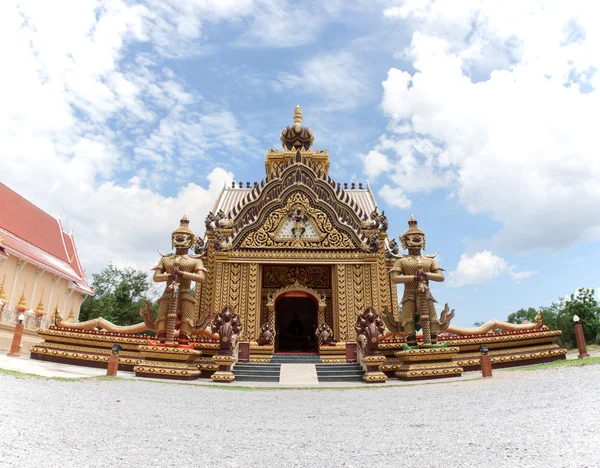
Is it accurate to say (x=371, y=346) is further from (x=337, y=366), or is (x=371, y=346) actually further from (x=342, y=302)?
(x=342, y=302)

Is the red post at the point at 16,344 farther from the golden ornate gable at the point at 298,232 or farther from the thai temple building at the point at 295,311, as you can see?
the golden ornate gable at the point at 298,232

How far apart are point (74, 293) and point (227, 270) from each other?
14.4 meters

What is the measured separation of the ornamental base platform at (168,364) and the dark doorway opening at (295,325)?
785cm

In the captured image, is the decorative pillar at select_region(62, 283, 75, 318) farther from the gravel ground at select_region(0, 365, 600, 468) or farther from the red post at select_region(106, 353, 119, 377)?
the gravel ground at select_region(0, 365, 600, 468)

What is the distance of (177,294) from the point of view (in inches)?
445

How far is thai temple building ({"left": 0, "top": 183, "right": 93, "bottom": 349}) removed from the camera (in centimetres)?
1698

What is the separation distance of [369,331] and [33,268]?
686 inches

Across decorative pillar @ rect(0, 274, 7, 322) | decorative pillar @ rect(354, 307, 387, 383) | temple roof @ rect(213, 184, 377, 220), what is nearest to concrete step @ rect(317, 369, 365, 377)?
decorative pillar @ rect(354, 307, 387, 383)

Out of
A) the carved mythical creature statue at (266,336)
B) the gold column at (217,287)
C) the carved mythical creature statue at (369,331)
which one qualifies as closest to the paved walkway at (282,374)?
the carved mythical creature statue at (369,331)

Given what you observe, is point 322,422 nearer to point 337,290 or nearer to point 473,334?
point 473,334

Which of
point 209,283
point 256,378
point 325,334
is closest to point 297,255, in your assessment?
point 325,334

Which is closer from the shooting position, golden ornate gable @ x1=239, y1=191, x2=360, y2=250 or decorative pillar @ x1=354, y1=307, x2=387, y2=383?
decorative pillar @ x1=354, y1=307, x2=387, y2=383

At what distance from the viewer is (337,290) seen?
49.3 ft

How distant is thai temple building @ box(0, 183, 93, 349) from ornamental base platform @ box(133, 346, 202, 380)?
845 centimetres
